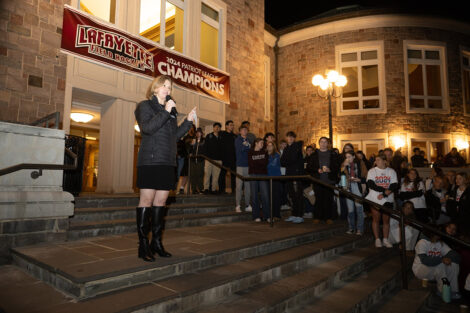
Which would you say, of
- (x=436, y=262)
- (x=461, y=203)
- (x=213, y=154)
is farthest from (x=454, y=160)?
(x=213, y=154)

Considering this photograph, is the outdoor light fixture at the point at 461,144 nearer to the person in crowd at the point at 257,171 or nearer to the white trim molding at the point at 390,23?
the white trim molding at the point at 390,23

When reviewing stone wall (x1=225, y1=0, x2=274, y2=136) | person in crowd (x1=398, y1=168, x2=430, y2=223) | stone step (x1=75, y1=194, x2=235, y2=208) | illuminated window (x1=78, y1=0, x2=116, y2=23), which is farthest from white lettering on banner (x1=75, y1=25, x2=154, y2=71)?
person in crowd (x1=398, y1=168, x2=430, y2=223)

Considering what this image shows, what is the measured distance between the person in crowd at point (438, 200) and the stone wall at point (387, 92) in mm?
6820

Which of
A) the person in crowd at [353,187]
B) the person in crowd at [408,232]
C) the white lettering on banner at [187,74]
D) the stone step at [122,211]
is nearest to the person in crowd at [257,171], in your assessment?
the stone step at [122,211]

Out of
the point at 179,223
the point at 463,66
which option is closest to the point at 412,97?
the point at 463,66

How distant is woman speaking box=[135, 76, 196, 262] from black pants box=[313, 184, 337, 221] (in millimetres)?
3865

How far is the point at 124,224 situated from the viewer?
14.0 feet

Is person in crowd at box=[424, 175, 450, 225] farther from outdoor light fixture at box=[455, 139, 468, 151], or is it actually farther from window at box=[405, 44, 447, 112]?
outdoor light fixture at box=[455, 139, 468, 151]

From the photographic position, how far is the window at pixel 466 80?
13.4 metres

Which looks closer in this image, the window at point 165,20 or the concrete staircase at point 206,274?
the concrete staircase at point 206,274

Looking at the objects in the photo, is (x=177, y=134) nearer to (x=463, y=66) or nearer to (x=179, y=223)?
(x=179, y=223)

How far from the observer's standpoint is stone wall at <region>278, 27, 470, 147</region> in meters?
12.9

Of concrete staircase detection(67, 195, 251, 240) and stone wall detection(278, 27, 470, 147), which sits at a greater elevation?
stone wall detection(278, 27, 470, 147)

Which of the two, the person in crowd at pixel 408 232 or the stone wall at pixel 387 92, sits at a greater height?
the stone wall at pixel 387 92
